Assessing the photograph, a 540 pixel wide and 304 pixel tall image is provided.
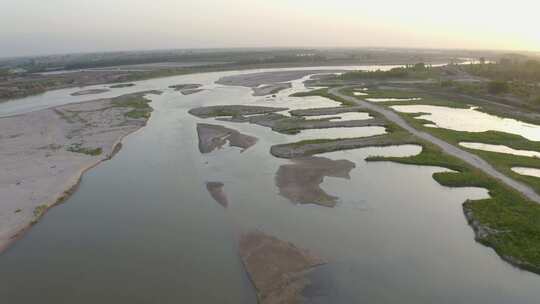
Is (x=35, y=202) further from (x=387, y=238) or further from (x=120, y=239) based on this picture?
(x=387, y=238)

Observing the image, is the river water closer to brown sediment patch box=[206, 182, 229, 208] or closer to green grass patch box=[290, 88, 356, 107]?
brown sediment patch box=[206, 182, 229, 208]

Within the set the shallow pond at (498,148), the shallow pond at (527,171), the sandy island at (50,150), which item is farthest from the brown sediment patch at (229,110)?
the shallow pond at (527,171)

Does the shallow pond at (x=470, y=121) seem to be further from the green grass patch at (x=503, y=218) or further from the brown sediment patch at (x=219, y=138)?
the brown sediment patch at (x=219, y=138)

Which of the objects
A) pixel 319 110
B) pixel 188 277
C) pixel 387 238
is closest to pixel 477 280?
pixel 387 238

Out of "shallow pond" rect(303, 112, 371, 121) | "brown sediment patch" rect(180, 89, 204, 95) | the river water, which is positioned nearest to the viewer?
the river water

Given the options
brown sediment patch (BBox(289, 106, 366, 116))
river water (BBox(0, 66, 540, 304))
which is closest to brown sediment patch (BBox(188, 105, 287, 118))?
brown sediment patch (BBox(289, 106, 366, 116))

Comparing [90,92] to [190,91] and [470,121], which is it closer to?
[190,91]
